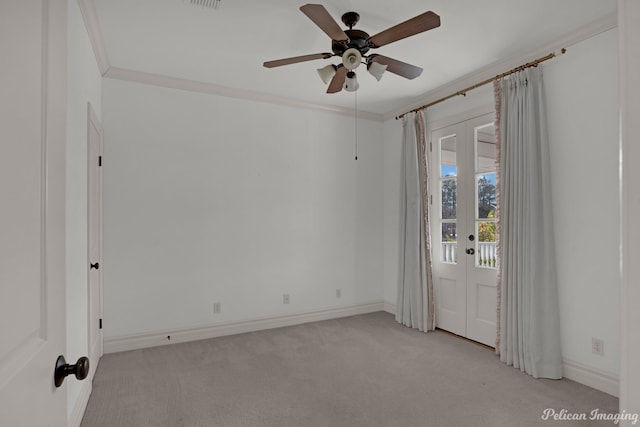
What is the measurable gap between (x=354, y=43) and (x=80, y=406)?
3.05 meters

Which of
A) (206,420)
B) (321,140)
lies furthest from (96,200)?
(321,140)

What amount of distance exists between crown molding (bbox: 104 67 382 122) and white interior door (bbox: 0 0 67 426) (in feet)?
9.79

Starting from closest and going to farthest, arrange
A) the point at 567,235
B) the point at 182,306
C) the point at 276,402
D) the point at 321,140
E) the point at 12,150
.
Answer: the point at 12,150
the point at 276,402
the point at 567,235
the point at 182,306
the point at 321,140

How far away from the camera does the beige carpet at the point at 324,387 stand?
7.55 feet

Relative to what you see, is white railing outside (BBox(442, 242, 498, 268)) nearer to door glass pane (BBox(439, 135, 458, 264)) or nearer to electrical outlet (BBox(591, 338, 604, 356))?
door glass pane (BBox(439, 135, 458, 264))

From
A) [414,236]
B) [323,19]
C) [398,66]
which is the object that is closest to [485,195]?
[414,236]

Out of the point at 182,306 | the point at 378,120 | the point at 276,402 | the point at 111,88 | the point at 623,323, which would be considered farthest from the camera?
the point at 378,120

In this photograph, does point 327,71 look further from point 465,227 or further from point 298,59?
point 465,227

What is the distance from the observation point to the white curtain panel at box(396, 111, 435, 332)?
13.4 ft

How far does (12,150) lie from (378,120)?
4725 mm

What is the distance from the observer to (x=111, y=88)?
340 centimetres

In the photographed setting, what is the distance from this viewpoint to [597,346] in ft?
8.77

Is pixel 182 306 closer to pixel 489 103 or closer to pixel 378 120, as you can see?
pixel 378 120

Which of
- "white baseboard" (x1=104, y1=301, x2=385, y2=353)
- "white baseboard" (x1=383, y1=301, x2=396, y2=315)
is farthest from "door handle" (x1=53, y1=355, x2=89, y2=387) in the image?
"white baseboard" (x1=383, y1=301, x2=396, y2=315)
